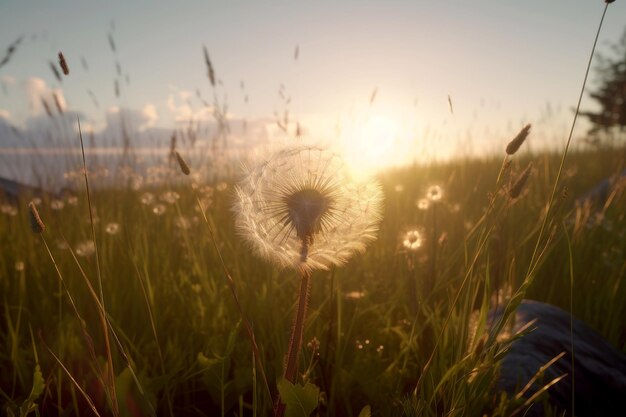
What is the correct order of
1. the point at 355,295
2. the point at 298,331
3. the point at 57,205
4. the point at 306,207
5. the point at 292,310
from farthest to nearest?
the point at 57,205, the point at 292,310, the point at 355,295, the point at 306,207, the point at 298,331

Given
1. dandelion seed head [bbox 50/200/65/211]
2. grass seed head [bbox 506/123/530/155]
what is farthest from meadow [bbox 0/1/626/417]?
dandelion seed head [bbox 50/200/65/211]

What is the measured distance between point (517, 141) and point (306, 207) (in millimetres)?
561

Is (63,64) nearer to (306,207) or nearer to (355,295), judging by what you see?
(306,207)

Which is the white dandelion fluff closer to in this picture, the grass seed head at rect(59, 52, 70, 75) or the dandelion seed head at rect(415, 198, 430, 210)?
the grass seed head at rect(59, 52, 70, 75)

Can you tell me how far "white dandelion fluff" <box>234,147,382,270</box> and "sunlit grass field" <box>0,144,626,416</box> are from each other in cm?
19

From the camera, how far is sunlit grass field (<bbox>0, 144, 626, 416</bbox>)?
1.44 m

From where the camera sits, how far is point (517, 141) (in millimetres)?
1192

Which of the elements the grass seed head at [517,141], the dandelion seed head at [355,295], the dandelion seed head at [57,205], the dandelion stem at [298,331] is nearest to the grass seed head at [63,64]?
the dandelion stem at [298,331]

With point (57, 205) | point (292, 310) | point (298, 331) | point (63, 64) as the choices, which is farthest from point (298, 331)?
point (57, 205)

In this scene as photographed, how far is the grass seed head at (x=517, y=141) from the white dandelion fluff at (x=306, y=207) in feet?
1.31

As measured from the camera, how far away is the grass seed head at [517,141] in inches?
46.4

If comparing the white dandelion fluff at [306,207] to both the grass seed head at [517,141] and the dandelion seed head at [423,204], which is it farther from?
the dandelion seed head at [423,204]

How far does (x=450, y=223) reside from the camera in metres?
4.00

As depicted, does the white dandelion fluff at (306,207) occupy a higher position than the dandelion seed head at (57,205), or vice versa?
the white dandelion fluff at (306,207)
